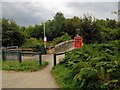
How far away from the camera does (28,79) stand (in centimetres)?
1502

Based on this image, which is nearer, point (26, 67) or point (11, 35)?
point (26, 67)

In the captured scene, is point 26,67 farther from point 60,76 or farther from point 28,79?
point 60,76

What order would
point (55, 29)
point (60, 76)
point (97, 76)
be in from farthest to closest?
1. point (55, 29)
2. point (60, 76)
3. point (97, 76)

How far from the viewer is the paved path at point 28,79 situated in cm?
1335

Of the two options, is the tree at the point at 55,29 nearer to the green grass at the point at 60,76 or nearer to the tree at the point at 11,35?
the tree at the point at 11,35

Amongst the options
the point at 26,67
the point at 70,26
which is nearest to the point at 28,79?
the point at 26,67

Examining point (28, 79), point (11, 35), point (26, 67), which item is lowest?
point (28, 79)

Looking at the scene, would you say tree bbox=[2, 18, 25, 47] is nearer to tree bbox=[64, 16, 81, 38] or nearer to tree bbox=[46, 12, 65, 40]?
tree bbox=[64, 16, 81, 38]

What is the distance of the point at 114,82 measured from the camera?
1127 cm

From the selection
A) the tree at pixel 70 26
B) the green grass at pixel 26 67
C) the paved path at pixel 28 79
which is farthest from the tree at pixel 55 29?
the paved path at pixel 28 79

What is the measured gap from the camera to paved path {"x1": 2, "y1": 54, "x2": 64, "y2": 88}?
1335 cm

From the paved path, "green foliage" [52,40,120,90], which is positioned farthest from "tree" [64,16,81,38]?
"green foliage" [52,40,120,90]

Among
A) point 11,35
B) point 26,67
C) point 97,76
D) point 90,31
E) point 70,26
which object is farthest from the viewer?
point 70,26

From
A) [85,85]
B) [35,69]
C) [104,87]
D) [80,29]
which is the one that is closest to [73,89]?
[85,85]
